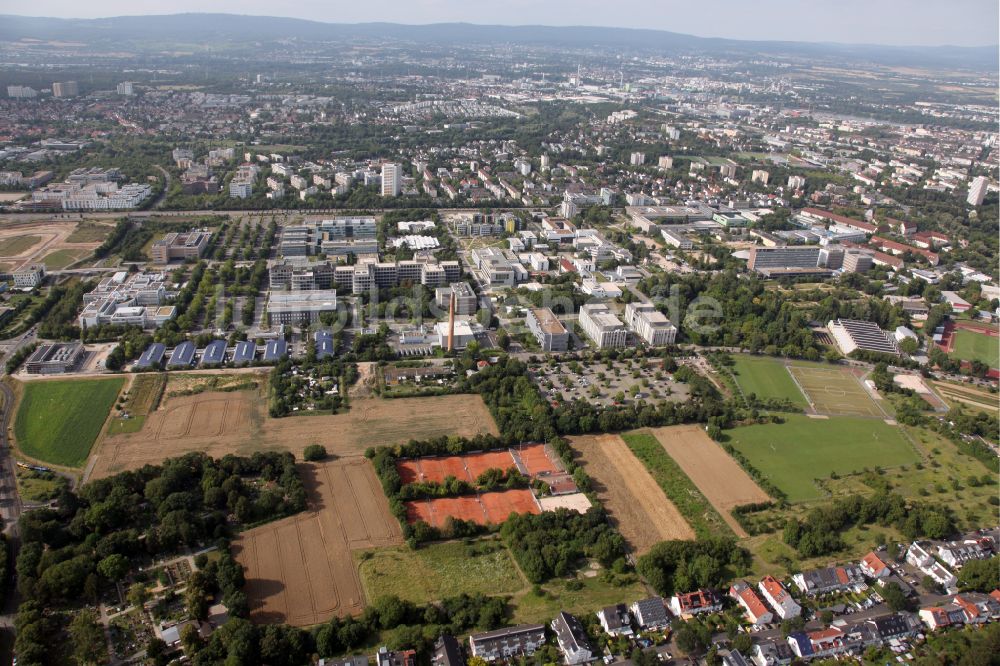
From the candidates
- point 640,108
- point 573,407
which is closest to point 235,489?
point 573,407

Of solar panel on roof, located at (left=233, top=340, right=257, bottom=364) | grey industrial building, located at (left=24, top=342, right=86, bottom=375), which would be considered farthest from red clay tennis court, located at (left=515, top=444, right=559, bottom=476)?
grey industrial building, located at (left=24, top=342, right=86, bottom=375)

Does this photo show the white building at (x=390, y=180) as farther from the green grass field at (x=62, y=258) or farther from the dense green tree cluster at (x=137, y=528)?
the dense green tree cluster at (x=137, y=528)

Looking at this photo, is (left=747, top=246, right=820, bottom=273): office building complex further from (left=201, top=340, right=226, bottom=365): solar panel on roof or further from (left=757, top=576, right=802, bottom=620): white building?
(left=201, top=340, right=226, bottom=365): solar panel on roof

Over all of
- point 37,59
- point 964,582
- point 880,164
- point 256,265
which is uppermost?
point 37,59

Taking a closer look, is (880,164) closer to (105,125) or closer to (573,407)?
(573,407)

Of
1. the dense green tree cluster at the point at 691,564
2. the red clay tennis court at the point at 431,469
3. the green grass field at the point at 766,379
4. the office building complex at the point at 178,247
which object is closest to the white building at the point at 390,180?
the office building complex at the point at 178,247

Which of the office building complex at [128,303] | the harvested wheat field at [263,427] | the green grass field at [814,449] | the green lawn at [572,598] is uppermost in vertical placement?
the office building complex at [128,303]

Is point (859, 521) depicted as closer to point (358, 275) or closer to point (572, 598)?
point (572, 598)
